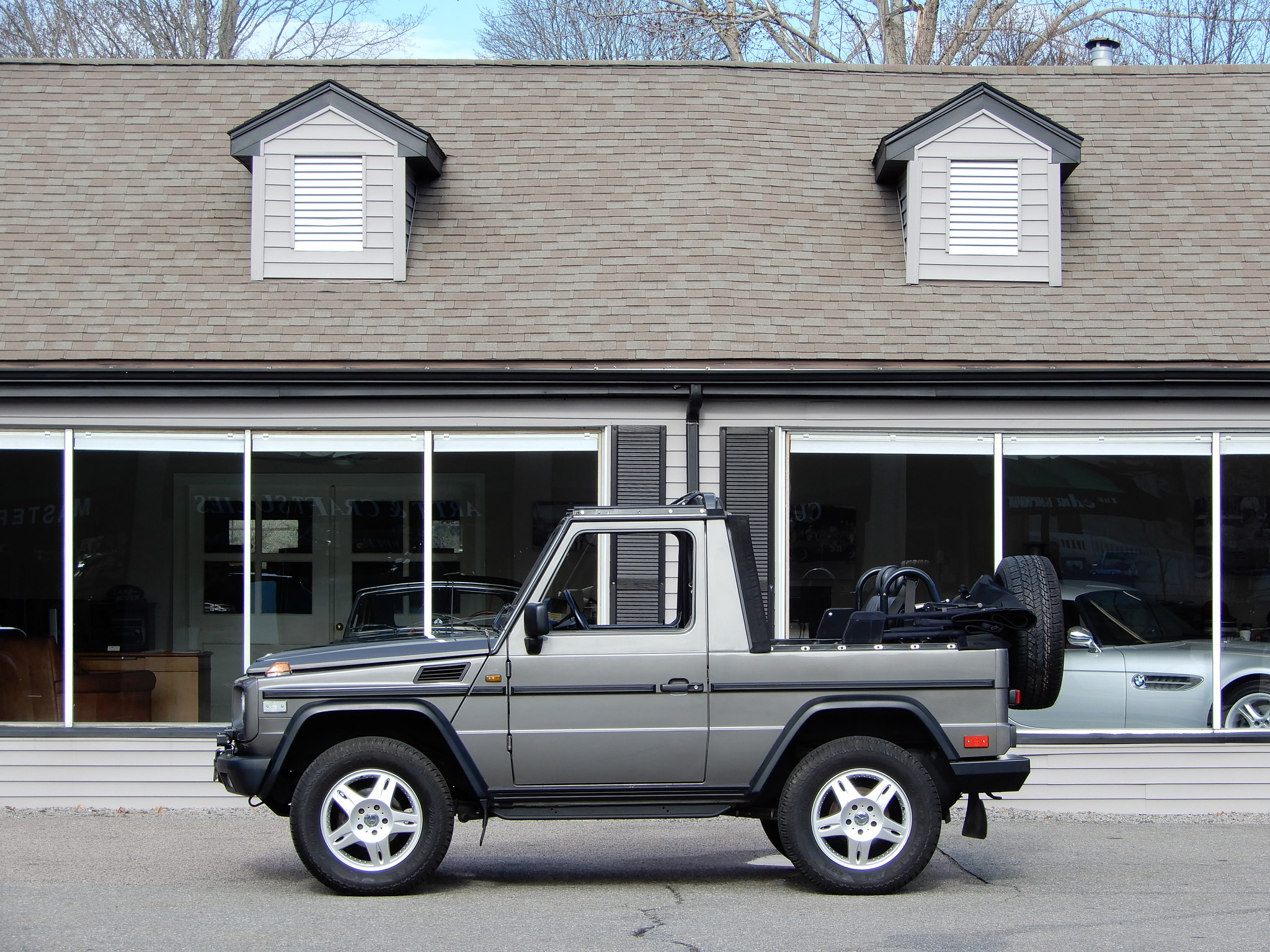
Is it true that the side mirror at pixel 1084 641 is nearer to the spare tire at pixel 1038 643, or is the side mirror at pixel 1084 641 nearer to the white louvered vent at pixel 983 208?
the white louvered vent at pixel 983 208

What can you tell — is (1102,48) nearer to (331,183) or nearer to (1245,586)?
(1245,586)

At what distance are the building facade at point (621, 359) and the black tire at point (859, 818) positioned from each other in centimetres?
331

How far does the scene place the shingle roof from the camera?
10.0m

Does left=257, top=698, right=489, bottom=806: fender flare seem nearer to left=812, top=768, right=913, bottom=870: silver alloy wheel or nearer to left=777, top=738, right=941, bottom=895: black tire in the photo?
left=777, top=738, right=941, bottom=895: black tire

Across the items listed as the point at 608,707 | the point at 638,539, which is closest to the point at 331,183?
the point at 638,539

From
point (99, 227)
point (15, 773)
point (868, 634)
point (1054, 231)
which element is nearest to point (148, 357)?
point (99, 227)

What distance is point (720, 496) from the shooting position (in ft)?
31.9

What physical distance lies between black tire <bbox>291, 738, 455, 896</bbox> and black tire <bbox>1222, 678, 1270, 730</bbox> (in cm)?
642

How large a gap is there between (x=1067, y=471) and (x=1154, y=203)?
98.8 inches

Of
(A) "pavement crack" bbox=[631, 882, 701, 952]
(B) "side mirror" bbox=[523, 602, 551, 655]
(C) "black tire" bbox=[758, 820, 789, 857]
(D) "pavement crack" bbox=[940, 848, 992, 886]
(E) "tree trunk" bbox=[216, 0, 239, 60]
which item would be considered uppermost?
(E) "tree trunk" bbox=[216, 0, 239, 60]

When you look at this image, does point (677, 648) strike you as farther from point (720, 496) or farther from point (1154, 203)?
point (1154, 203)

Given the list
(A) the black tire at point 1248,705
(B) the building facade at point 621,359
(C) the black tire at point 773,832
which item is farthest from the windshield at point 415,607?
(A) the black tire at point 1248,705

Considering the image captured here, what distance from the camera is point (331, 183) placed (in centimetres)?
1109

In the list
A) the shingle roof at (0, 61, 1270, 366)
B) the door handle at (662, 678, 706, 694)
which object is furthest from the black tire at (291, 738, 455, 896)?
the shingle roof at (0, 61, 1270, 366)
